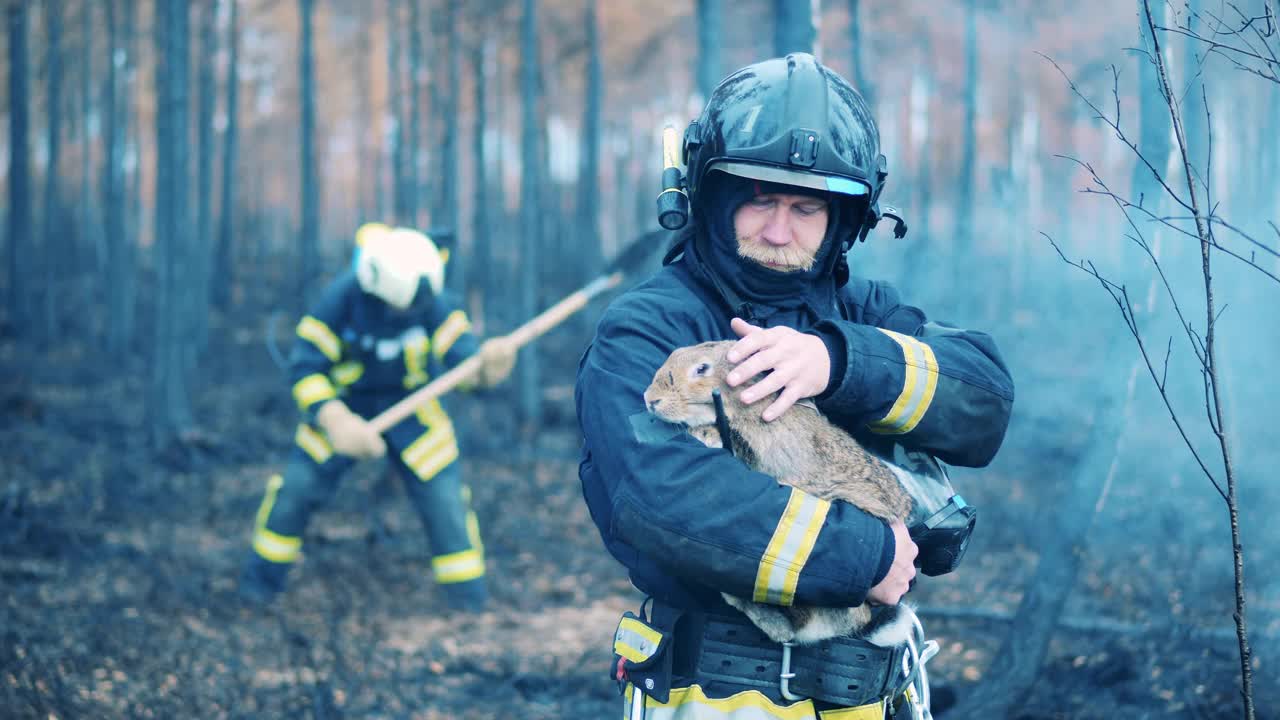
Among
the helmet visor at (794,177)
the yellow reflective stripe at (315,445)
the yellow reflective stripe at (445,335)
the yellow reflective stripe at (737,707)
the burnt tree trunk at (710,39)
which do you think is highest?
Answer: the burnt tree trunk at (710,39)

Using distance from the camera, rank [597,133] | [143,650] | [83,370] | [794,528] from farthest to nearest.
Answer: [83,370], [597,133], [143,650], [794,528]

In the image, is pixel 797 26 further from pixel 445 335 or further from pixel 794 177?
pixel 794 177

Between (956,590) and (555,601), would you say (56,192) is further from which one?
(956,590)

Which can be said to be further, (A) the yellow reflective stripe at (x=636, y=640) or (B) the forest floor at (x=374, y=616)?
(B) the forest floor at (x=374, y=616)

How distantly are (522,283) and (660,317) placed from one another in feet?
38.5

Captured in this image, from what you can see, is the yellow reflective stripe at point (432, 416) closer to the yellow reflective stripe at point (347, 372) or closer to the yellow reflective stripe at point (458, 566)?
the yellow reflective stripe at point (347, 372)

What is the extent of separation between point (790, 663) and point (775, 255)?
87 cm

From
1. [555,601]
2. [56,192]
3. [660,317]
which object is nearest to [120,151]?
[56,192]

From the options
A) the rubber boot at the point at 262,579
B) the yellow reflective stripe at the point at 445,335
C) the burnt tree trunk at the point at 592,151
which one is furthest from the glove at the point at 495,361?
the burnt tree trunk at the point at 592,151

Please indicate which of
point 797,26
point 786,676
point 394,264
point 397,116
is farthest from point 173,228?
point 786,676

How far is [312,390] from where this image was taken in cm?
621

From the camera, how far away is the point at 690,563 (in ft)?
5.98

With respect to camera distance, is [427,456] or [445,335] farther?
[445,335]

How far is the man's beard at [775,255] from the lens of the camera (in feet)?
7.25
